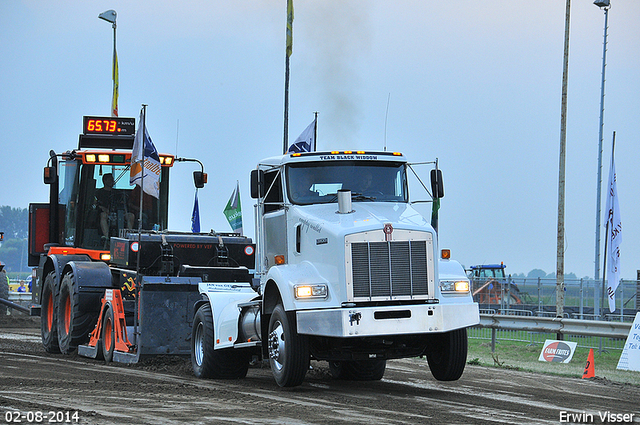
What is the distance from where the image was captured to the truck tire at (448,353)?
11.4 m

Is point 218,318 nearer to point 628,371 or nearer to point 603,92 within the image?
point 628,371

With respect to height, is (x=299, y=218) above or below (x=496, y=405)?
above

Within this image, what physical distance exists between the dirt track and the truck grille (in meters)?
1.23

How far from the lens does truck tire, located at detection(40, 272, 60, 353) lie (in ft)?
56.5

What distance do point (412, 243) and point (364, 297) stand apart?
2.88 feet

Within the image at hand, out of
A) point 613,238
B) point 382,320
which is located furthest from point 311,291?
point 613,238

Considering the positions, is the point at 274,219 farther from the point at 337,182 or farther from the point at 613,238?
the point at 613,238

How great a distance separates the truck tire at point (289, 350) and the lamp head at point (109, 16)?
2709cm

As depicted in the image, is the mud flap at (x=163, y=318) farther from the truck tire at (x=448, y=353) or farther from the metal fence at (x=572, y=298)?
the metal fence at (x=572, y=298)

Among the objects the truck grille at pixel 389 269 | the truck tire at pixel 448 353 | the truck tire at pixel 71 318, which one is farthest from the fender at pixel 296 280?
the truck tire at pixel 71 318

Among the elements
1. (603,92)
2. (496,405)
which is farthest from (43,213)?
(603,92)

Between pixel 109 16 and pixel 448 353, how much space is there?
27.9 meters

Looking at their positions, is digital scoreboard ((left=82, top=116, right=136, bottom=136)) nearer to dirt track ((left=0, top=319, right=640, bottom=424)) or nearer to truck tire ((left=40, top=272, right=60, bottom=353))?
truck tire ((left=40, top=272, right=60, bottom=353))

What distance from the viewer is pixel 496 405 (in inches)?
390
